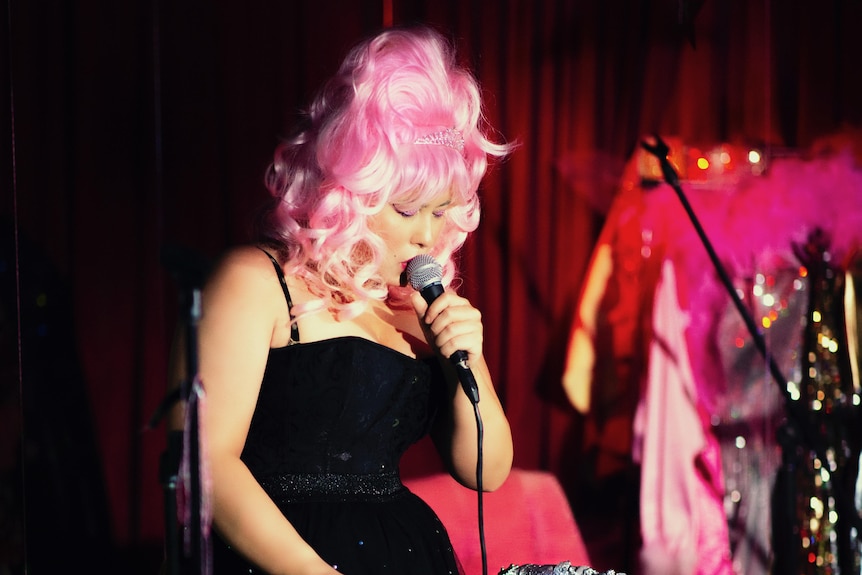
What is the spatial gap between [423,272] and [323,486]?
1.13 feet

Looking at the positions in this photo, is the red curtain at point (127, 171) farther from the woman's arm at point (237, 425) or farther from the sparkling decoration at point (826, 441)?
the sparkling decoration at point (826, 441)

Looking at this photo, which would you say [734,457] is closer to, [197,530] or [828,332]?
[828,332]

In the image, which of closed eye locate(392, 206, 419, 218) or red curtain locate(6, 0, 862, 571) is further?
red curtain locate(6, 0, 862, 571)

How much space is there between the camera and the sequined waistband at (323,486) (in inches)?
52.5

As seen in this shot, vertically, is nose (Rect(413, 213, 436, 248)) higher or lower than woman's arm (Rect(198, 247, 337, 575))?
higher

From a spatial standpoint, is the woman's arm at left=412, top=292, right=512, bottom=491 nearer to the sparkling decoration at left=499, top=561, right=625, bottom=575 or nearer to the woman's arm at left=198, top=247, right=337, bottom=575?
the woman's arm at left=198, top=247, right=337, bottom=575

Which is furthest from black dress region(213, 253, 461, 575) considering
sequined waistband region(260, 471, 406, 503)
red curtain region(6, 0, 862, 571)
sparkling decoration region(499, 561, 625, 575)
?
red curtain region(6, 0, 862, 571)

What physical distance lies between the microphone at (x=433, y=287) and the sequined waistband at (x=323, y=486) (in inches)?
8.8

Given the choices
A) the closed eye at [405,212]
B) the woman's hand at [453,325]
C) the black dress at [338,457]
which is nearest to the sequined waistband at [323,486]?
the black dress at [338,457]

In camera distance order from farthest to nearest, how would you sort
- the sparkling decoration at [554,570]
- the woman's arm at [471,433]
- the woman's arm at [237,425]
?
the woman's arm at [471,433] < the woman's arm at [237,425] < the sparkling decoration at [554,570]

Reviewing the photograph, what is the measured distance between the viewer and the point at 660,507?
2770 millimetres

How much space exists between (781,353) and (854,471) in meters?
0.38

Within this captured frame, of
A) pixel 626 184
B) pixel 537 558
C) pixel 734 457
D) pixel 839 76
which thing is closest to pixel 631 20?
pixel 626 184

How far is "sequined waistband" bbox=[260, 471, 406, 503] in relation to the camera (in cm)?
133
